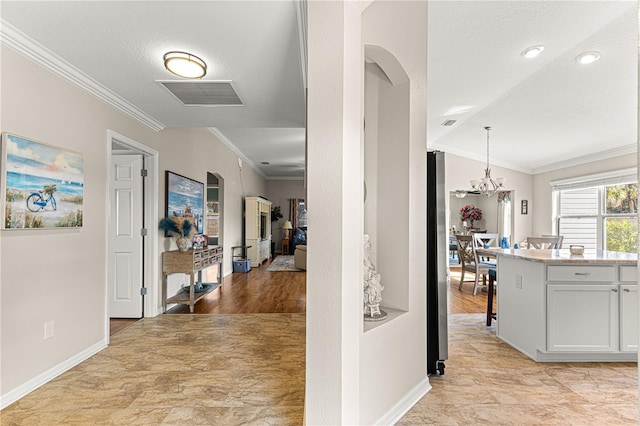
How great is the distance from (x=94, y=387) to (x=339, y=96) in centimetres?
262

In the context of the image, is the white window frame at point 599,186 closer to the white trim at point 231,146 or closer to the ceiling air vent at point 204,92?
the ceiling air vent at point 204,92

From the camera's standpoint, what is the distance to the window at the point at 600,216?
5324mm

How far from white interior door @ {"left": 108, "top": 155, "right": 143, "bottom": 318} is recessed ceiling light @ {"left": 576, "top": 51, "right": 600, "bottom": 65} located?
481 centimetres

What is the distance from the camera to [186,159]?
15.6ft

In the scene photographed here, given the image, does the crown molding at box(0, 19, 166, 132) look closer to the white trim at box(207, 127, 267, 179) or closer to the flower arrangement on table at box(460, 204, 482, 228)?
the white trim at box(207, 127, 267, 179)

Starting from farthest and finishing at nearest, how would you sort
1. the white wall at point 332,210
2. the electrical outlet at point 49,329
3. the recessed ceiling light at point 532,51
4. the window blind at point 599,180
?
1. the window blind at point 599,180
2. the recessed ceiling light at point 532,51
3. the electrical outlet at point 49,329
4. the white wall at point 332,210

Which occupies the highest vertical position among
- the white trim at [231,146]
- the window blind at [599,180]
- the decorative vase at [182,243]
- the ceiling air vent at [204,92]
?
the white trim at [231,146]

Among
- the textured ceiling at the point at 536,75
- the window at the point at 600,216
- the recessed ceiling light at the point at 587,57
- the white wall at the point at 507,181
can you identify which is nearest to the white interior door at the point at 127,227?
the textured ceiling at the point at 536,75

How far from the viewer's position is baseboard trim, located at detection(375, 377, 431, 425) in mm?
1863

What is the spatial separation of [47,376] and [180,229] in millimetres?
2102

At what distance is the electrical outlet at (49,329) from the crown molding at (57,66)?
6.28 feet

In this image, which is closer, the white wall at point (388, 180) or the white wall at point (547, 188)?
the white wall at point (388, 180)

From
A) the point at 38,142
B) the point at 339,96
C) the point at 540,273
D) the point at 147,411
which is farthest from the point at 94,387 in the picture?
the point at 540,273

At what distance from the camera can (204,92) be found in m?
3.10
